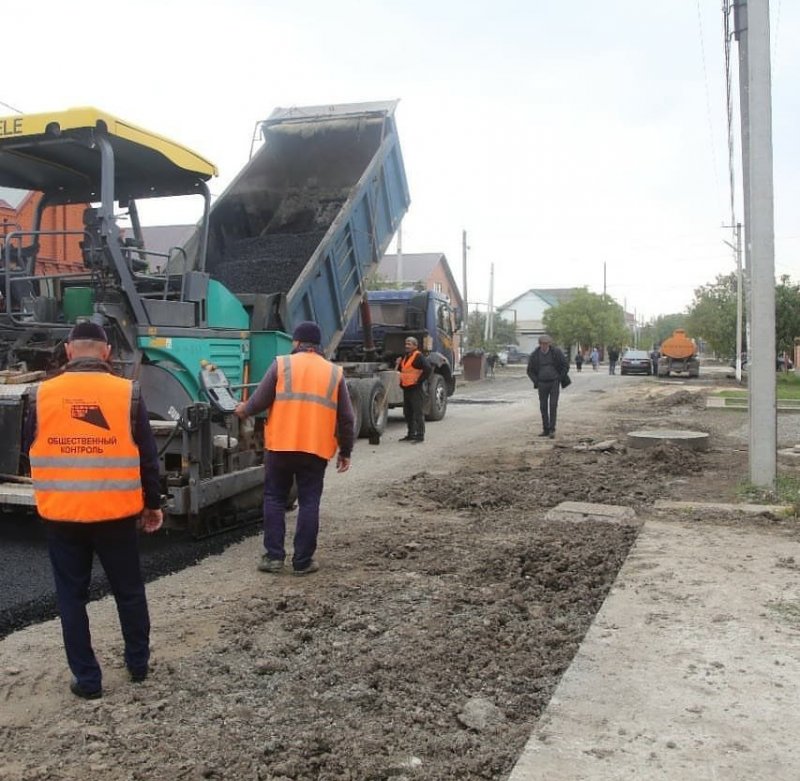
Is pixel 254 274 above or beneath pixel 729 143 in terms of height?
beneath

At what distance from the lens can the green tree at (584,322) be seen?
234ft

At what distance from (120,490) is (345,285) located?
748 centimetres

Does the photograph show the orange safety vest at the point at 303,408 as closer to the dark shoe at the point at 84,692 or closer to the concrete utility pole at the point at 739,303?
the dark shoe at the point at 84,692

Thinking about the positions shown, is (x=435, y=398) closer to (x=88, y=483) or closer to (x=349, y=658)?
(x=349, y=658)

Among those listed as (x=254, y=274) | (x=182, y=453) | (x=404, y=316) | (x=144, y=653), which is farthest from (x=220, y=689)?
(x=404, y=316)

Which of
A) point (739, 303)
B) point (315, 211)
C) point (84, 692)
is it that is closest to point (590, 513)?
point (84, 692)

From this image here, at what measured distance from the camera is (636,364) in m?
43.8

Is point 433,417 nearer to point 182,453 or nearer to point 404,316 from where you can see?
point 404,316

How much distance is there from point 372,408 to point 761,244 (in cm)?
625

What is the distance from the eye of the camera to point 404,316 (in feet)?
49.8

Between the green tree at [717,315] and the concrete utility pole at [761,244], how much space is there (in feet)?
105

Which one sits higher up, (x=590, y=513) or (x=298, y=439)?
(x=298, y=439)

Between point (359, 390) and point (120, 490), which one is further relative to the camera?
point (359, 390)

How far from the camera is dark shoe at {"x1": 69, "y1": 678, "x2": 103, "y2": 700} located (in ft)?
11.5
